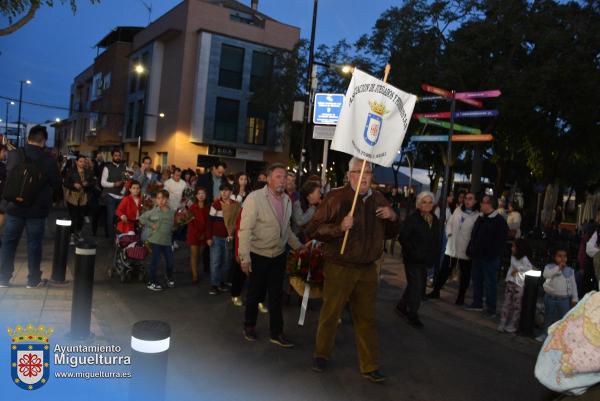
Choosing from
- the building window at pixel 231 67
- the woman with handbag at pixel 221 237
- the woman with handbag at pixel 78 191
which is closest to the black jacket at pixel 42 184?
the woman with handbag at pixel 221 237

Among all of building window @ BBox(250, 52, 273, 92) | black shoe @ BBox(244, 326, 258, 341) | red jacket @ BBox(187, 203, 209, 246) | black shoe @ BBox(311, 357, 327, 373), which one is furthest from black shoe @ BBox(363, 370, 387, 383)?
building window @ BBox(250, 52, 273, 92)

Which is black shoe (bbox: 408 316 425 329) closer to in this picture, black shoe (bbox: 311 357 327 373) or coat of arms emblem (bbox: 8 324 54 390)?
black shoe (bbox: 311 357 327 373)

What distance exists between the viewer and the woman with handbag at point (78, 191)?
10344mm

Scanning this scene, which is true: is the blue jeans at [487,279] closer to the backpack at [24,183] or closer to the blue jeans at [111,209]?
the backpack at [24,183]

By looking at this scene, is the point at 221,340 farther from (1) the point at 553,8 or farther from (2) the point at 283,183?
(1) the point at 553,8

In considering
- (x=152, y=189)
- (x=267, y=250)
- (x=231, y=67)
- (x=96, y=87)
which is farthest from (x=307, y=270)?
(x=96, y=87)

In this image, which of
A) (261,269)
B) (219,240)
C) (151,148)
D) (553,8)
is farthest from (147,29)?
(261,269)

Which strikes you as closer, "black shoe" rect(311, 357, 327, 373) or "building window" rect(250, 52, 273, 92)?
"black shoe" rect(311, 357, 327, 373)

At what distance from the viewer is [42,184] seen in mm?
6672

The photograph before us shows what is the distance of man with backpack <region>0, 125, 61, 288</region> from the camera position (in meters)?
6.49

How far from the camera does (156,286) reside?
7.67 m

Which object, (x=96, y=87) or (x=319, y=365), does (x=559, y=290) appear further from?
(x=96, y=87)

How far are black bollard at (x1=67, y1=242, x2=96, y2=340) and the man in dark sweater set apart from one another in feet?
18.5

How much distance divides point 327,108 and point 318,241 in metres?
7.23
